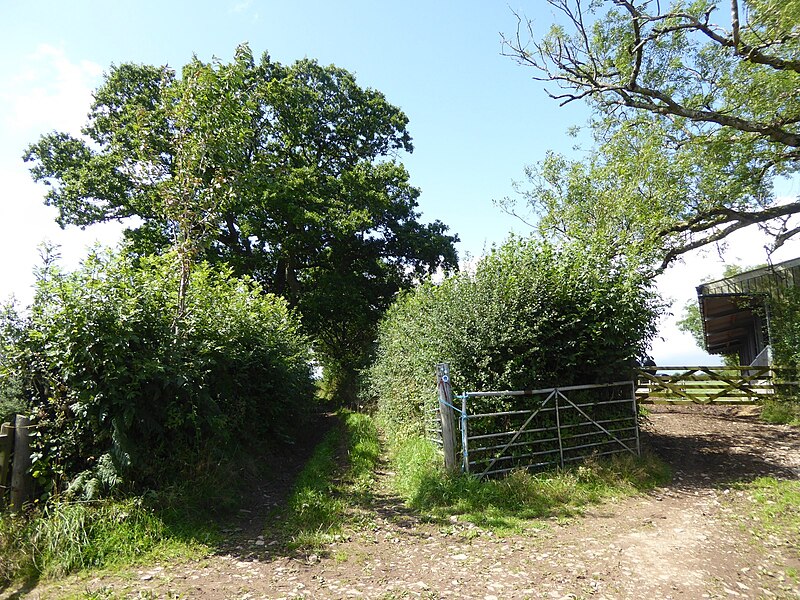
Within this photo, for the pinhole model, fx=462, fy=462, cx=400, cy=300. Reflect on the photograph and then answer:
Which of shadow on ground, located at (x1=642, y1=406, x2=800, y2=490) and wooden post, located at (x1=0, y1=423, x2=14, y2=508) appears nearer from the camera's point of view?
wooden post, located at (x1=0, y1=423, x2=14, y2=508)

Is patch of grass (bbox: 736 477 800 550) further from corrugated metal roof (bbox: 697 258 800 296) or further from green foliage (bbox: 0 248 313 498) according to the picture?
corrugated metal roof (bbox: 697 258 800 296)

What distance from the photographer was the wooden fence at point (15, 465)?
518 cm

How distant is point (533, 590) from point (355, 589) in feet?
5.50

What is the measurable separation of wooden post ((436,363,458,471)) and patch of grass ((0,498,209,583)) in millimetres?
3652

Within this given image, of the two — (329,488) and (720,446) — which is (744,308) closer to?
(720,446)

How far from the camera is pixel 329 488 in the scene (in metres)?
7.68

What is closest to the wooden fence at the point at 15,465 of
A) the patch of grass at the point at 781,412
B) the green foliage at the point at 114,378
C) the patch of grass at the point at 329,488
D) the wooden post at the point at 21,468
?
the wooden post at the point at 21,468

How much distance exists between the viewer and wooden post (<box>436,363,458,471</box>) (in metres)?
7.37

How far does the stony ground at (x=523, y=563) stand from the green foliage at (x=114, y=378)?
1492 mm

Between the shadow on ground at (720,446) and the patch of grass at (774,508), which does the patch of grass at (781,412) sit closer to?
the shadow on ground at (720,446)

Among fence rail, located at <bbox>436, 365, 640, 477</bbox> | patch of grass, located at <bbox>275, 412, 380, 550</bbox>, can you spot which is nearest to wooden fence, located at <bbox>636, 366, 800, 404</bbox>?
fence rail, located at <bbox>436, 365, 640, 477</bbox>

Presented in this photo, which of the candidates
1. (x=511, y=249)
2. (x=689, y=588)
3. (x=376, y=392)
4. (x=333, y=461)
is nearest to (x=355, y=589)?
(x=689, y=588)

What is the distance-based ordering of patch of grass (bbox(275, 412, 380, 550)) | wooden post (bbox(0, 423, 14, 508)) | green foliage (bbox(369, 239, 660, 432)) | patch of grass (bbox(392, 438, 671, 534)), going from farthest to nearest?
1. green foliage (bbox(369, 239, 660, 432))
2. patch of grass (bbox(392, 438, 671, 534))
3. patch of grass (bbox(275, 412, 380, 550))
4. wooden post (bbox(0, 423, 14, 508))

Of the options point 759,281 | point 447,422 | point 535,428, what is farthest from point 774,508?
point 759,281
